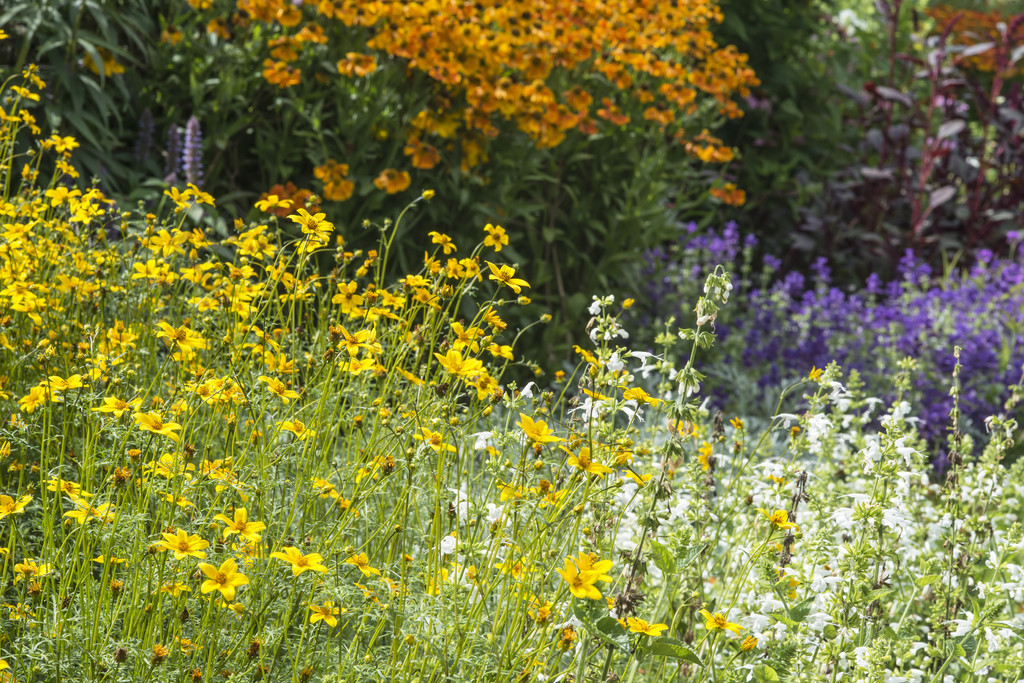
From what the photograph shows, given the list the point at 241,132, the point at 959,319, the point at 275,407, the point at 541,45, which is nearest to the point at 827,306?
the point at 959,319

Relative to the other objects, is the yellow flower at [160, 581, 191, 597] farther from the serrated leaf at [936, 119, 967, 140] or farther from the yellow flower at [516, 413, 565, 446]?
the serrated leaf at [936, 119, 967, 140]

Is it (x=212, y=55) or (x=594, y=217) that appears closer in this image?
(x=212, y=55)

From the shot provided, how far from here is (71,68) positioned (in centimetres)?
370

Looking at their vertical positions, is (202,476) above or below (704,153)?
below

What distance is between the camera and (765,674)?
1.75 metres

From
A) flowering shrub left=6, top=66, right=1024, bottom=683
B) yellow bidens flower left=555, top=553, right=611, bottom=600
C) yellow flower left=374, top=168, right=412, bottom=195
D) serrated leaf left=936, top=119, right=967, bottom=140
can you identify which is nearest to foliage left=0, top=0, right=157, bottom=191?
yellow flower left=374, top=168, right=412, bottom=195

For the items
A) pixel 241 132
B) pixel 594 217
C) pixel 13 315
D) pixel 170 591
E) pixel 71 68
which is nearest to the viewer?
pixel 170 591

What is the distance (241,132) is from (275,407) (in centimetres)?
239

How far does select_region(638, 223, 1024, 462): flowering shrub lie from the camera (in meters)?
4.14

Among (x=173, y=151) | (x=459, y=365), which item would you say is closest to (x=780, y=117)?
(x=173, y=151)

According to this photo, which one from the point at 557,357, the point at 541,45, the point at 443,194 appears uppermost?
the point at 541,45

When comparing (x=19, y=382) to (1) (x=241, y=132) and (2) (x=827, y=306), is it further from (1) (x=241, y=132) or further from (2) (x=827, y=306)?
(2) (x=827, y=306)

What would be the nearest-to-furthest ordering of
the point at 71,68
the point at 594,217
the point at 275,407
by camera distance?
the point at 275,407, the point at 71,68, the point at 594,217

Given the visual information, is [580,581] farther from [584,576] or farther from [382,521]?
[382,521]
